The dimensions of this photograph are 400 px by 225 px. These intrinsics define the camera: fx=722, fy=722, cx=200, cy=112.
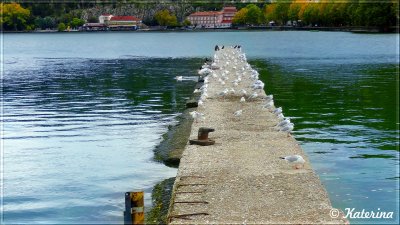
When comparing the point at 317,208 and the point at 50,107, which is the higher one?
→ the point at 317,208

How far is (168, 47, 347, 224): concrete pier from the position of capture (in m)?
10.3

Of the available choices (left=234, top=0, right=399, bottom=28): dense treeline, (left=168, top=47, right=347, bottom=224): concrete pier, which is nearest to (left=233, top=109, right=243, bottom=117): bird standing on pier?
(left=168, top=47, right=347, bottom=224): concrete pier

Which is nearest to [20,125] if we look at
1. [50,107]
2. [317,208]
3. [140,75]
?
[50,107]

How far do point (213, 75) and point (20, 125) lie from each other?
1084cm

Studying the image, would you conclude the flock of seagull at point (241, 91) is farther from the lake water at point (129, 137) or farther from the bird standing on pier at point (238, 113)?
the lake water at point (129, 137)

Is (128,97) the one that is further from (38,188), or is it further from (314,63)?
(314,63)

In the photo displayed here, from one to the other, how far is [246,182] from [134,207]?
313 centimetres

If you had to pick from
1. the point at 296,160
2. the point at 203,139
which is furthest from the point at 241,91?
the point at 296,160

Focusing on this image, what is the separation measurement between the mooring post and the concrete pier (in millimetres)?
912

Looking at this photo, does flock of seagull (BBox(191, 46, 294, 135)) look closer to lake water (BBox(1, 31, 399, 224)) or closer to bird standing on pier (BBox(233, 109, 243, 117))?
bird standing on pier (BBox(233, 109, 243, 117))

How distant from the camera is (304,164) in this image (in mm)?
13117

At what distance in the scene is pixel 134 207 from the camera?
9352 mm

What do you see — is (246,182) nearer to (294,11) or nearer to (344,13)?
(344,13)

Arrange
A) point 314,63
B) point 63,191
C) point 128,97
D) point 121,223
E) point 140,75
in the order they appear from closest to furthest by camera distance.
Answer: point 121,223 < point 63,191 < point 128,97 < point 140,75 < point 314,63
